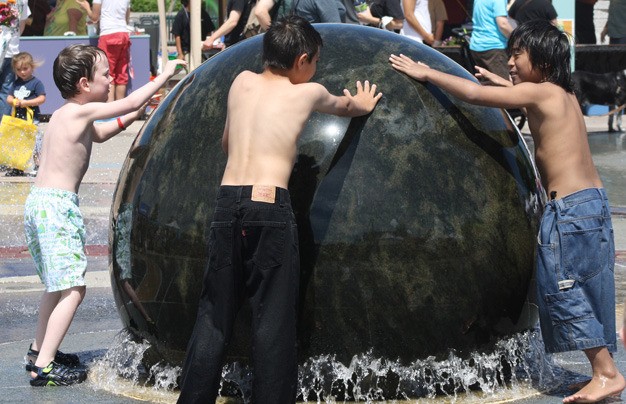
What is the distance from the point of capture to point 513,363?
5.14m

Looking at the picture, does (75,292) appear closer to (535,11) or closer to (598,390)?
(598,390)

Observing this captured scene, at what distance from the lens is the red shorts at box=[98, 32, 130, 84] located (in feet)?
55.3

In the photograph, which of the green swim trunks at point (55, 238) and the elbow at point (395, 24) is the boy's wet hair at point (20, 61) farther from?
the green swim trunks at point (55, 238)

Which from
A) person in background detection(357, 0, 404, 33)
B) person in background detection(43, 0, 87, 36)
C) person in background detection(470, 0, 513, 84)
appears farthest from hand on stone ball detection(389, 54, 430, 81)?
person in background detection(43, 0, 87, 36)

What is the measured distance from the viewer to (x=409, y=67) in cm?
499

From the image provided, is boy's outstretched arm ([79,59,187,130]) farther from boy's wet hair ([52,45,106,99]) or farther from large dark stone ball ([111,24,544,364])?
large dark stone ball ([111,24,544,364])

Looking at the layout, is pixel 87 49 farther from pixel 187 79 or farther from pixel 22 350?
pixel 22 350

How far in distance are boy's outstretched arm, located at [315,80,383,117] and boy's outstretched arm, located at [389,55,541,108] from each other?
21 centimetres

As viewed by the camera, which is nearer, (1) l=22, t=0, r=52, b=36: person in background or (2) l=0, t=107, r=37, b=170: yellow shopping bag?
(2) l=0, t=107, r=37, b=170: yellow shopping bag

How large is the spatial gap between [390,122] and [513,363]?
1.23m

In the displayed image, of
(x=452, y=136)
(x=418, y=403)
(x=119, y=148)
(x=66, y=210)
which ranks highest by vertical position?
(x=452, y=136)

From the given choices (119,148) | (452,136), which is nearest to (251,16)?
(119,148)

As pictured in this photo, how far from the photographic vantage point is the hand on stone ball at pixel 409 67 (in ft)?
16.3

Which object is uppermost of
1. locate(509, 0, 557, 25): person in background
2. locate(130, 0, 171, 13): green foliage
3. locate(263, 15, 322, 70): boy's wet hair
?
locate(263, 15, 322, 70): boy's wet hair
